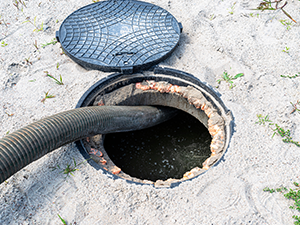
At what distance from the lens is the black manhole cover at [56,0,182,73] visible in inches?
115

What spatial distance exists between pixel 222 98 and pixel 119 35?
162 cm

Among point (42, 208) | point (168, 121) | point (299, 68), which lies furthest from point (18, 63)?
point (299, 68)

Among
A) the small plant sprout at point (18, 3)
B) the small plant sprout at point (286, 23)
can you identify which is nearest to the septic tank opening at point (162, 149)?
the small plant sprout at point (286, 23)

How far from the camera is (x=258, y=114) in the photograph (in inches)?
103

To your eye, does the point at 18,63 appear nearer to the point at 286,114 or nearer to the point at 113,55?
the point at 113,55

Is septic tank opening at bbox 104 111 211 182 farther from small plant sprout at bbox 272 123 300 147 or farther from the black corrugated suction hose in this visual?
small plant sprout at bbox 272 123 300 147

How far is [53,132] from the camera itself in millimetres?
2010

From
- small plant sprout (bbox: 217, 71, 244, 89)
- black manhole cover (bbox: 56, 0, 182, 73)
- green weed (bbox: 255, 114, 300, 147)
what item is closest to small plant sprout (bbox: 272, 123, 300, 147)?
green weed (bbox: 255, 114, 300, 147)

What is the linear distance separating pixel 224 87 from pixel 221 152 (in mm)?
855

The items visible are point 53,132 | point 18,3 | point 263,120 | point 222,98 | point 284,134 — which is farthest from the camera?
point 18,3

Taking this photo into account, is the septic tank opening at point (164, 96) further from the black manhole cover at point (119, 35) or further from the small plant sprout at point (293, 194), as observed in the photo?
the small plant sprout at point (293, 194)

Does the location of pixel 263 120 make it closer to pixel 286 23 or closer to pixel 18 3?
pixel 286 23

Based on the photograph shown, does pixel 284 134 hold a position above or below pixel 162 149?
above

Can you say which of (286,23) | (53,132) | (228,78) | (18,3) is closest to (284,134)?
(228,78)
